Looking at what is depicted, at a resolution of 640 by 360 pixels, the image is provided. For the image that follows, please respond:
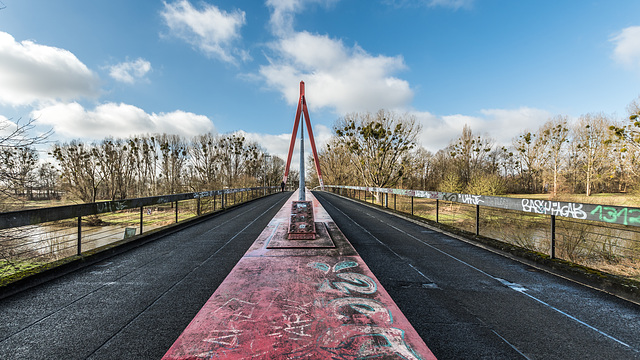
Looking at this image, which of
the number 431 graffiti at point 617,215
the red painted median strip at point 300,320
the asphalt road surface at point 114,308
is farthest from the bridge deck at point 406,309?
the number 431 graffiti at point 617,215

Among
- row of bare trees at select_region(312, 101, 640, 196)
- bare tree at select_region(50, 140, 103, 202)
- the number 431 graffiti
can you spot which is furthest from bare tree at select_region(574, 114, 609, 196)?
bare tree at select_region(50, 140, 103, 202)

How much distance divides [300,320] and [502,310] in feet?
8.20

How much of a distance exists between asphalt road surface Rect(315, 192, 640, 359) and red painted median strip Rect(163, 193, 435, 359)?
0.36 m

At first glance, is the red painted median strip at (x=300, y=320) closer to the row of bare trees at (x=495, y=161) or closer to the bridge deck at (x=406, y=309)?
the bridge deck at (x=406, y=309)

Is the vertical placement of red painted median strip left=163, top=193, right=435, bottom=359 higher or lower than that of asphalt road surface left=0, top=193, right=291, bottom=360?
higher

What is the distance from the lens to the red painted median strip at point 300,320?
209 cm

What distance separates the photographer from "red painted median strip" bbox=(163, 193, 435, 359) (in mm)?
2090

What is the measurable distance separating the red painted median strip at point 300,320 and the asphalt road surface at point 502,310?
36 centimetres

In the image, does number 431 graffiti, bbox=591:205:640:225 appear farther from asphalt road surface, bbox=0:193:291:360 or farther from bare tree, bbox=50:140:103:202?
→ bare tree, bbox=50:140:103:202

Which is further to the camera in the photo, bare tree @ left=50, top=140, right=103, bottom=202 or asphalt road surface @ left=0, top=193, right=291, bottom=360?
bare tree @ left=50, top=140, right=103, bottom=202

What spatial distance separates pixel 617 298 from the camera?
10.6ft

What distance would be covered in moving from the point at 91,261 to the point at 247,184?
1140 inches

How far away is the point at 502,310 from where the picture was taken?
295 centimetres

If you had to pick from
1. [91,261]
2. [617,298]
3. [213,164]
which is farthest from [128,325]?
[213,164]
